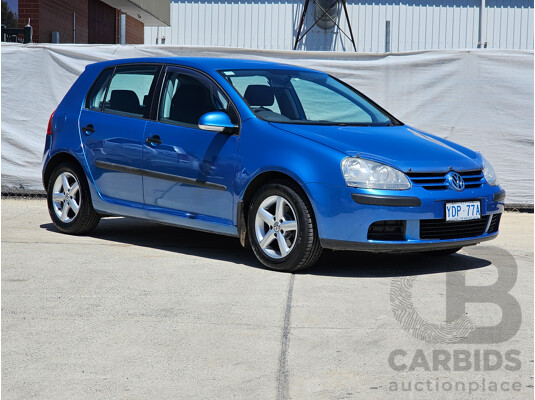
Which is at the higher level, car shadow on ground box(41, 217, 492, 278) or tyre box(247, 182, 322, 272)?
tyre box(247, 182, 322, 272)

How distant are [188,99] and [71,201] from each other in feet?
5.35

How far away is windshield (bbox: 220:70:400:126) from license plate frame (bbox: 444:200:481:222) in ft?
3.89

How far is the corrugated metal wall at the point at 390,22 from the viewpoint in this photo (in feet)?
88.6

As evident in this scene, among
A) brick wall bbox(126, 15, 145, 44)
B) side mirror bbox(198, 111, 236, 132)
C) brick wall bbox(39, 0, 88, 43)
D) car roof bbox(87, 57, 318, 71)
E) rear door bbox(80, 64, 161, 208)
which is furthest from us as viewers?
brick wall bbox(126, 15, 145, 44)

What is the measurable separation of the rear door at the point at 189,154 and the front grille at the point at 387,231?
3.76 ft

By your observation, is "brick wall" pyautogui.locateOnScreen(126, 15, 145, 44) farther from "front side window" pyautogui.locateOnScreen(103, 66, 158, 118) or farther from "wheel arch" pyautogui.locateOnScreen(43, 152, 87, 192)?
"front side window" pyautogui.locateOnScreen(103, 66, 158, 118)

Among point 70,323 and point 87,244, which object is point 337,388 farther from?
point 87,244

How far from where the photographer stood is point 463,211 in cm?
677

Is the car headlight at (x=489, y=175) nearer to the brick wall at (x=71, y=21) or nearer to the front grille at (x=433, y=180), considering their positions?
the front grille at (x=433, y=180)

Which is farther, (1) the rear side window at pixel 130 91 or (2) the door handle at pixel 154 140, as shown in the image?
(1) the rear side window at pixel 130 91

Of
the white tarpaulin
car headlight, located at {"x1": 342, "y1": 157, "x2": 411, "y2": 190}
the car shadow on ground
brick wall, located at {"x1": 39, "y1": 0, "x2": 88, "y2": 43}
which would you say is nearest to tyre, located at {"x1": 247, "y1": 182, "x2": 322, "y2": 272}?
the car shadow on ground

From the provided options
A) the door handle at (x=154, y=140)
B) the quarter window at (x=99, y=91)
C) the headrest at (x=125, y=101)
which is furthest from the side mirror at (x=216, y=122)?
the quarter window at (x=99, y=91)

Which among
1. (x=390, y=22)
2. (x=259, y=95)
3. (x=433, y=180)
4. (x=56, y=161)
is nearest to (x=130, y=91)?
(x=56, y=161)

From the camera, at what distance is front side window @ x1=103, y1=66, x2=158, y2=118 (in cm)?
792
